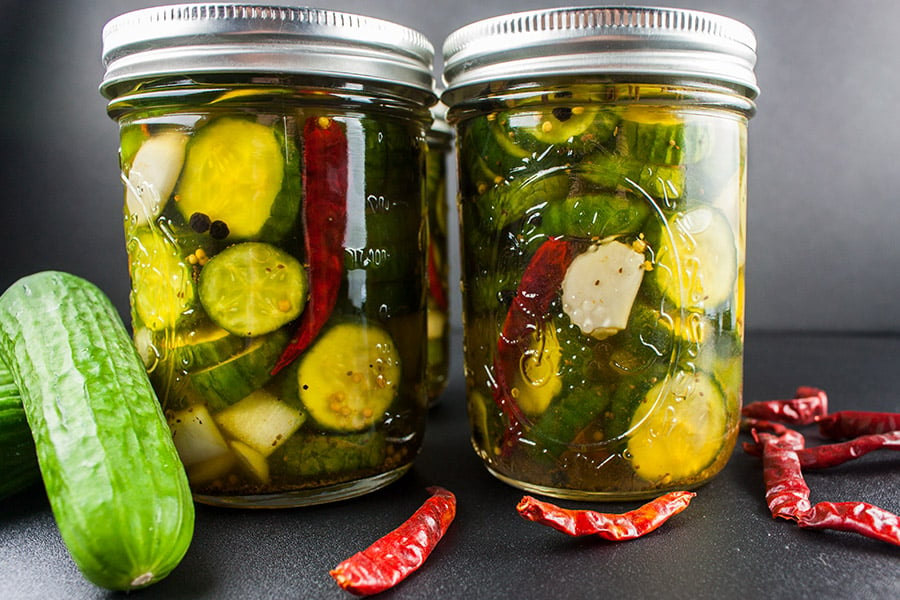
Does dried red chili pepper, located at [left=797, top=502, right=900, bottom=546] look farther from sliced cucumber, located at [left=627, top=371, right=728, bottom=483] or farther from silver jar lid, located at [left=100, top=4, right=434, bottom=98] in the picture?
silver jar lid, located at [left=100, top=4, right=434, bottom=98]

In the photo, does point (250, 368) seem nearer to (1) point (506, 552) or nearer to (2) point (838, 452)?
(1) point (506, 552)

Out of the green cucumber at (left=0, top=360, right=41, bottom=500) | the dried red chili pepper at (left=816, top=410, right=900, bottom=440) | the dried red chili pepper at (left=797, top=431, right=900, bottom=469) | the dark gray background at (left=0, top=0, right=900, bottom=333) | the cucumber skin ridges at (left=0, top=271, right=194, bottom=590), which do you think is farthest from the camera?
the dark gray background at (left=0, top=0, right=900, bottom=333)

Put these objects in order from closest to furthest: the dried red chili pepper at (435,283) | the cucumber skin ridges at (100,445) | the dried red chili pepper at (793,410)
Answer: the cucumber skin ridges at (100,445) → the dried red chili pepper at (793,410) → the dried red chili pepper at (435,283)

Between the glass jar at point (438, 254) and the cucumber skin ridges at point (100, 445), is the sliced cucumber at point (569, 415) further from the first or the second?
the glass jar at point (438, 254)

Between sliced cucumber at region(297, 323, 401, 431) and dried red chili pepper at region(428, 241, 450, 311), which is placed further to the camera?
Answer: dried red chili pepper at region(428, 241, 450, 311)

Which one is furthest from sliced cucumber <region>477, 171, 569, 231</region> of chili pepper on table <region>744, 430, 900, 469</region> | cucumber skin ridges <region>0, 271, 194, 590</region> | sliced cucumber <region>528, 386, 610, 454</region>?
chili pepper on table <region>744, 430, 900, 469</region>

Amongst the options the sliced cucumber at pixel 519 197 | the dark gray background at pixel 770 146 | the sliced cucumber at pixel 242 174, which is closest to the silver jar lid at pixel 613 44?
the sliced cucumber at pixel 519 197
